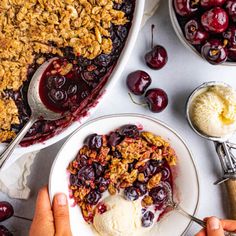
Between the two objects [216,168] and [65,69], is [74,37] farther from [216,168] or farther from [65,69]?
[216,168]

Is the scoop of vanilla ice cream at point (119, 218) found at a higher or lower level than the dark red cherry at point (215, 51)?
lower

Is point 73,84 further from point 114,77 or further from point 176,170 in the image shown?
point 176,170

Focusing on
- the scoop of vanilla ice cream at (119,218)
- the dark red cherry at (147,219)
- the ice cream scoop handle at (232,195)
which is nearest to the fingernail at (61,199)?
the scoop of vanilla ice cream at (119,218)

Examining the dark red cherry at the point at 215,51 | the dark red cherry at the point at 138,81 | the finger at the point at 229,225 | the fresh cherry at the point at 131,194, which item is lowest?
the finger at the point at 229,225

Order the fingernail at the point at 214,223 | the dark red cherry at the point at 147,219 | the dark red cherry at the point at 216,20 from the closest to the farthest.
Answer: the dark red cherry at the point at 216,20 → the fingernail at the point at 214,223 → the dark red cherry at the point at 147,219

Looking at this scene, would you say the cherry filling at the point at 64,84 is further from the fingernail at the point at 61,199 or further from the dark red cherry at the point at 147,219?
the dark red cherry at the point at 147,219

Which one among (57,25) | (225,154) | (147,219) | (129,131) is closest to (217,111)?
(225,154)

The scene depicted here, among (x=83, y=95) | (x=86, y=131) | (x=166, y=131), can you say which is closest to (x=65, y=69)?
(x=83, y=95)
